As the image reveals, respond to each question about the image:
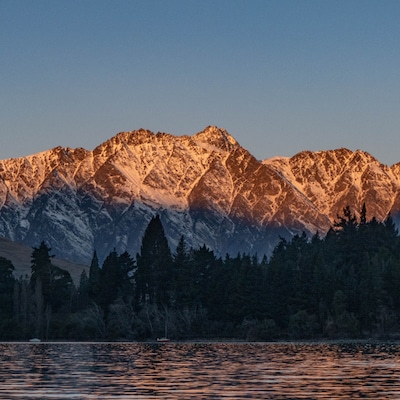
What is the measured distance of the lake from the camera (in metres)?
79.6

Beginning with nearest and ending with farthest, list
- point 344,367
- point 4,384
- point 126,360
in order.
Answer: point 4,384
point 344,367
point 126,360

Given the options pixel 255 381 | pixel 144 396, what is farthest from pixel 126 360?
pixel 144 396

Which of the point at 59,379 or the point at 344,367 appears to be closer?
the point at 59,379

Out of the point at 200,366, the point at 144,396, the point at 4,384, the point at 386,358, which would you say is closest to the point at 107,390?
the point at 144,396

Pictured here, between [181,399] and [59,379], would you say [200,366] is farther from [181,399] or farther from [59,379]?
[181,399]

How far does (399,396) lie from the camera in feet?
253

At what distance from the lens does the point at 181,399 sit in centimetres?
7538

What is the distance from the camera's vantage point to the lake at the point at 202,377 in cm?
7962

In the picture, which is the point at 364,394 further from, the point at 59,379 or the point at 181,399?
the point at 59,379

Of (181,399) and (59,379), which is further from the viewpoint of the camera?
(59,379)

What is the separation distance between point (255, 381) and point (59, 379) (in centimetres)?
1706

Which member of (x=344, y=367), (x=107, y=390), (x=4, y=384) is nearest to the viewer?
(x=107, y=390)

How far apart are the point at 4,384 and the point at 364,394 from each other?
29.3m

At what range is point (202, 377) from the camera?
3812 inches
